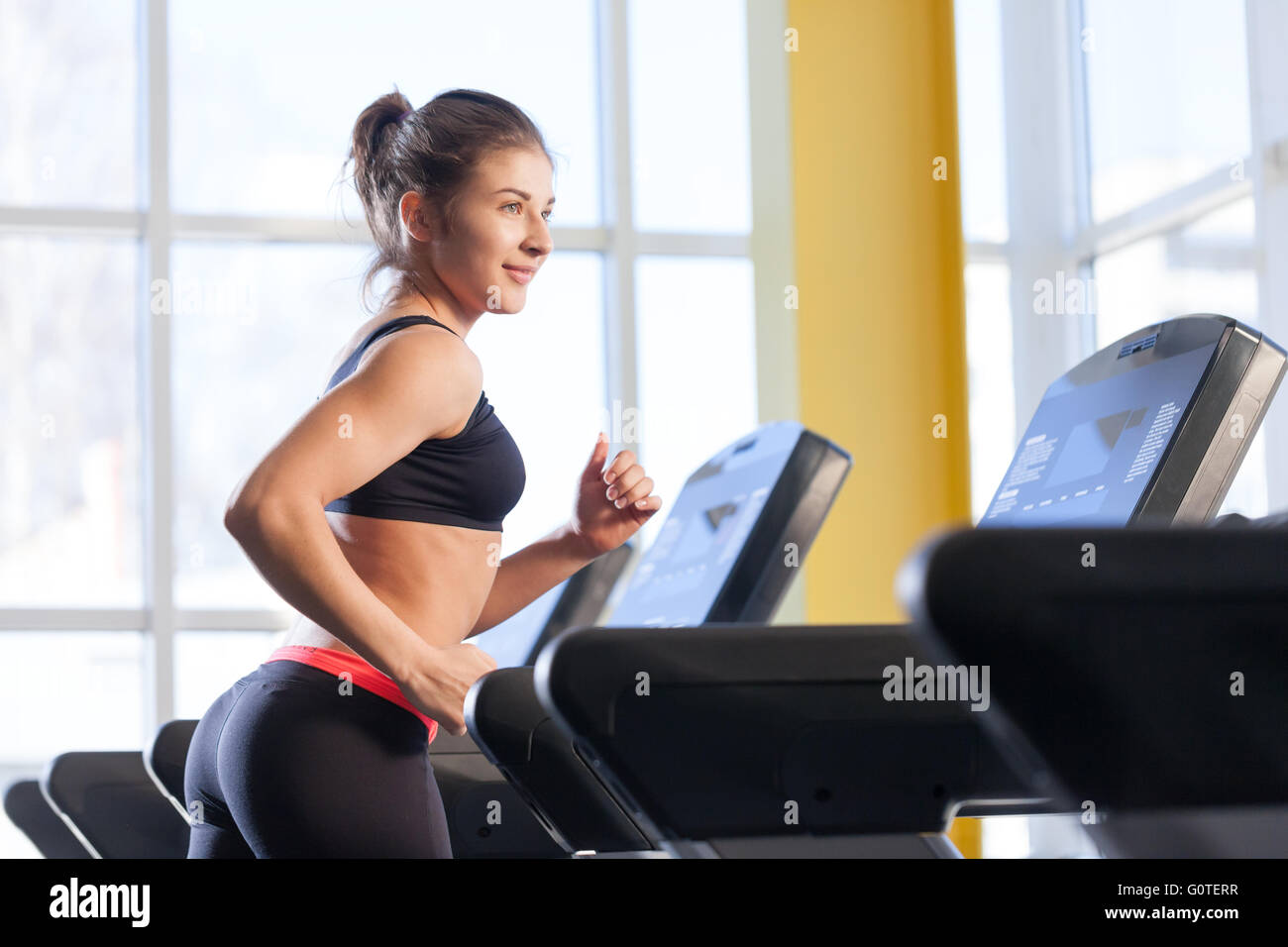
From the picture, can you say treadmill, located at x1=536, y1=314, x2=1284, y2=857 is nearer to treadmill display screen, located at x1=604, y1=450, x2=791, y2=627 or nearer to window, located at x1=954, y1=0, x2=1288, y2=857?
treadmill display screen, located at x1=604, y1=450, x2=791, y2=627

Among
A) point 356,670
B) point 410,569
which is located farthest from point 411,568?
point 356,670

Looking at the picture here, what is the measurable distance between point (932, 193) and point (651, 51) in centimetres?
127

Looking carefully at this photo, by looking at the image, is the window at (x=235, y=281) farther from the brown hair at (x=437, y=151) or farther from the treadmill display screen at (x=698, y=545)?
the brown hair at (x=437, y=151)

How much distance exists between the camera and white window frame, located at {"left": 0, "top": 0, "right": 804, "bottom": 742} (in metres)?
4.96

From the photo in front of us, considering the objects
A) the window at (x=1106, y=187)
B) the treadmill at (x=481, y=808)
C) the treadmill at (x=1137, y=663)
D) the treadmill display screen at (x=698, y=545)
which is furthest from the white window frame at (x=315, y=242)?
the treadmill at (x=1137, y=663)

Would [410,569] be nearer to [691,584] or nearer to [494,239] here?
[494,239]

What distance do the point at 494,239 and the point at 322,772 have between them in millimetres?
539

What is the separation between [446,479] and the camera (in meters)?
1.28

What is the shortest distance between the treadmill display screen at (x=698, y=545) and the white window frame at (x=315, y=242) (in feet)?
9.08

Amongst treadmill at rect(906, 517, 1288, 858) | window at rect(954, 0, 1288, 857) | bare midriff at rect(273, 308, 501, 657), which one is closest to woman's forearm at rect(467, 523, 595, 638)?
bare midriff at rect(273, 308, 501, 657)
